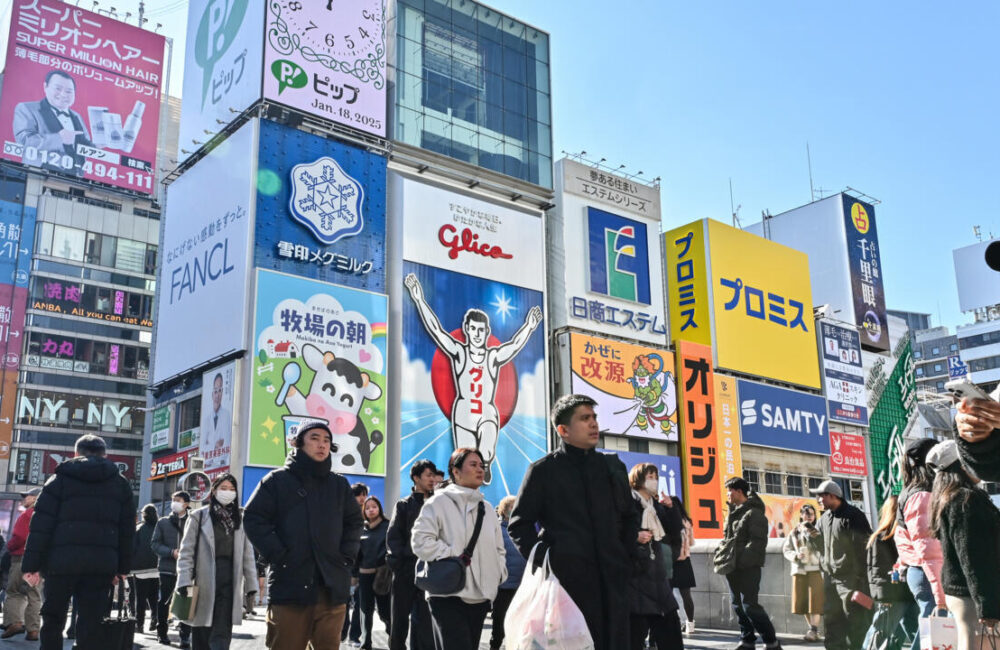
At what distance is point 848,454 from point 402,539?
38274mm

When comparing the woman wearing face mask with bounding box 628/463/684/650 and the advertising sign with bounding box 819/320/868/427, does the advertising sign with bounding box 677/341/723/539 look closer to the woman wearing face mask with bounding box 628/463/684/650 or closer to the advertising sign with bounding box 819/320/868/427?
the advertising sign with bounding box 819/320/868/427

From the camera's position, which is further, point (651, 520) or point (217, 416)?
point (217, 416)

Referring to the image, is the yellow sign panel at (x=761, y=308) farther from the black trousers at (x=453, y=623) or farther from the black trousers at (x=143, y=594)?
the black trousers at (x=453, y=623)

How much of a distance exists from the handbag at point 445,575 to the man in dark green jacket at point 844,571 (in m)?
3.19

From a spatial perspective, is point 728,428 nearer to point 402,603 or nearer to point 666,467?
point 666,467

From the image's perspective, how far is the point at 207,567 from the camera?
6.40 metres

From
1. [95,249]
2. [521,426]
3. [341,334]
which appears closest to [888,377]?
[521,426]

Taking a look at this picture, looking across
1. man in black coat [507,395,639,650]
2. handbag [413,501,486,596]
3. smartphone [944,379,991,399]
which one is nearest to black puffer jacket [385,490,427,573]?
handbag [413,501,486,596]

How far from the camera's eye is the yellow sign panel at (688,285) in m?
36.3

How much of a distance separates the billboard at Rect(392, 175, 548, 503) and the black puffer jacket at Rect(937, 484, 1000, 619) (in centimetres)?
2195

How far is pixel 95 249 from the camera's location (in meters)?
48.7

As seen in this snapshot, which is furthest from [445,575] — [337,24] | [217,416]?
[337,24]

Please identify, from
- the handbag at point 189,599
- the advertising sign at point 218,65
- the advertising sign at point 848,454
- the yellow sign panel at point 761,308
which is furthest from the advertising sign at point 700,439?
the handbag at point 189,599

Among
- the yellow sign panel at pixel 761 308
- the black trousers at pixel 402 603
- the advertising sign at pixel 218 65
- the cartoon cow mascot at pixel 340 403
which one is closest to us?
the black trousers at pixel 402 603
